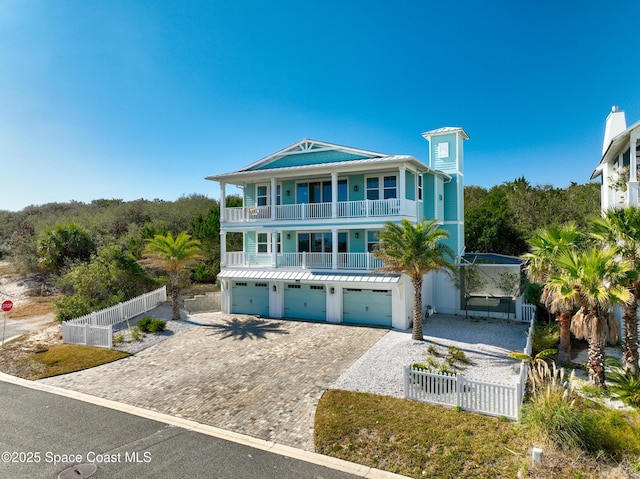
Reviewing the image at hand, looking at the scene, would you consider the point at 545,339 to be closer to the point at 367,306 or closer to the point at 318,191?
the point at 367,306

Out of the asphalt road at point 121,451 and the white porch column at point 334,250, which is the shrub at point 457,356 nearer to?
the white porch column at point 334,250

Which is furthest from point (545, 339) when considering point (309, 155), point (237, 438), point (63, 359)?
Result: point (63, 359)

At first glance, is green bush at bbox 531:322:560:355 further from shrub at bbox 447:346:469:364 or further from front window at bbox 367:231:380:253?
front window at bbox 367:231:380:253

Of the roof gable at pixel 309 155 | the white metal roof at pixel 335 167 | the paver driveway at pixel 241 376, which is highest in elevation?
the roof gable at pixel 309 155

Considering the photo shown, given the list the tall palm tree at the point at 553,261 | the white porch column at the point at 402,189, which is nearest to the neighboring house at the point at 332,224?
the white porch column at the point at 402,189

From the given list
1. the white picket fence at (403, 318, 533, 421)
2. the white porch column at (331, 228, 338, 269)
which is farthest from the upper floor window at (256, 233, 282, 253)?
the white picket fence at (403, 318, 533, 421)
